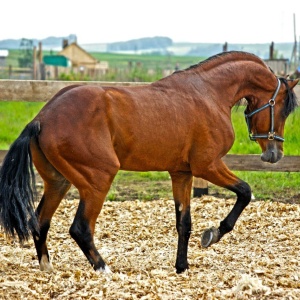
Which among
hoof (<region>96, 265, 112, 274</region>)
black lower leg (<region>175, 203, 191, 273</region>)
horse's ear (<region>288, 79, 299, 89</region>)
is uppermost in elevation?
horse's ear (<region>288, 79, 299, 89</region>)

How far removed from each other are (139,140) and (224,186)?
32.4 inches

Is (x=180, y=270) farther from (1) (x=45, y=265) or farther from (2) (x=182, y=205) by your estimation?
(1) (x=45, y=265)

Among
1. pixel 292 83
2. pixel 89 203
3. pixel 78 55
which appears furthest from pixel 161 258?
pixel 78 55

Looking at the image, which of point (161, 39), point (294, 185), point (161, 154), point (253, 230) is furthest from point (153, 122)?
point (161, 39)

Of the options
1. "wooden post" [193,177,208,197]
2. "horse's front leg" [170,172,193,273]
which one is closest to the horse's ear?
"horse's front leg" [170,172,193,273]

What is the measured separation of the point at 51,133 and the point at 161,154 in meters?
0.92

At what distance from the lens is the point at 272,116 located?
621 centimetres

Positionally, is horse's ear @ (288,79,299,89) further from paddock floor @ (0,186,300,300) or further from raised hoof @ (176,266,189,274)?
raised hoof @ (176,266,189,274)

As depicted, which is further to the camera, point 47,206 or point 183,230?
point 183,230

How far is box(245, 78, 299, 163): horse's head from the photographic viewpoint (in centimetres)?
623

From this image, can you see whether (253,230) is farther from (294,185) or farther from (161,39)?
(161,39)

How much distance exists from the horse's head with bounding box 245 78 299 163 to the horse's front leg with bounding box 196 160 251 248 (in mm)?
475

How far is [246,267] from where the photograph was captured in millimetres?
6031

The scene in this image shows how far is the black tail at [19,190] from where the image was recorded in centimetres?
542
